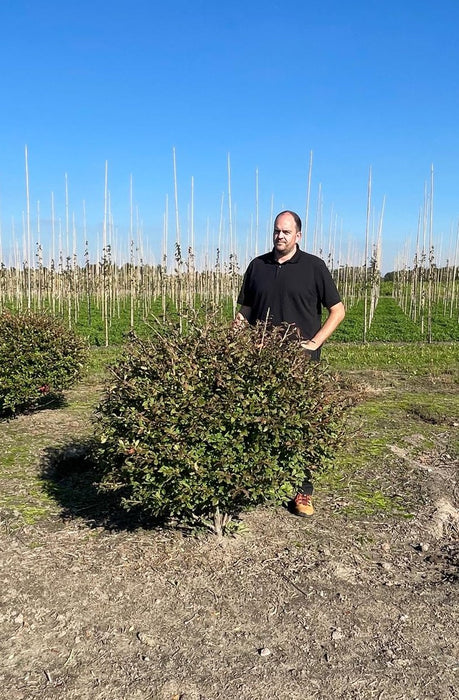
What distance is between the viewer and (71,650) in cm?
318

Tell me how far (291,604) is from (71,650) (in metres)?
1.36

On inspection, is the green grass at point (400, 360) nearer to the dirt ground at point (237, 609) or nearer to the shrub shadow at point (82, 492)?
the shrub shadow at point (82, 492)

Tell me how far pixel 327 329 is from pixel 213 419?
1.40m

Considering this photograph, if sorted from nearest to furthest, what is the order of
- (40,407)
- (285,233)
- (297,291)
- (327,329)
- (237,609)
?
(237,609), (327,329), (285,233), (297,291), (40,407)

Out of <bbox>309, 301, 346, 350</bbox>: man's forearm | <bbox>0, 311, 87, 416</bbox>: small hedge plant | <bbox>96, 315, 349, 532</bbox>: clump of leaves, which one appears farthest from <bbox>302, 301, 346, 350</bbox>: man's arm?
<bbox>0, 311, 87, 416</bbox>: small hedge plant

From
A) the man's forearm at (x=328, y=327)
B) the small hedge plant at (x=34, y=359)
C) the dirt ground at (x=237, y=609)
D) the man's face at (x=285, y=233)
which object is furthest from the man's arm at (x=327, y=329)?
the small hedge plant at (x=34, y=359)

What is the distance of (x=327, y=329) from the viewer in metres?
4.66

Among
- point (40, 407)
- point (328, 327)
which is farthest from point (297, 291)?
point (40, 407)

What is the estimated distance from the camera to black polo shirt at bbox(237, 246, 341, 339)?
16.1 feet

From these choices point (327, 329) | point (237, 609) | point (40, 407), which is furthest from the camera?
point (40, 407)

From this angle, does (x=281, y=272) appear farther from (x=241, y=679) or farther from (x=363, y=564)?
(x=241, y=679)

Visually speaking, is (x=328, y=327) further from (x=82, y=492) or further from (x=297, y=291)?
(x=82, y=492)

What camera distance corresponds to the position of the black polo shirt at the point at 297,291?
4.91 metres

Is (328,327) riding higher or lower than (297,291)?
lower
